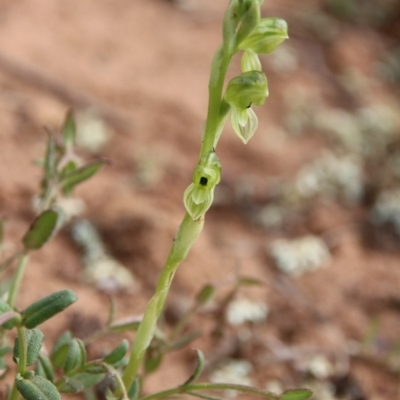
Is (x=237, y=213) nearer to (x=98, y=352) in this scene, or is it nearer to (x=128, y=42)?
(x=98, y=352)

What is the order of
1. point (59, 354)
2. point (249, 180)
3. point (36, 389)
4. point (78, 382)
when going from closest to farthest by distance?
point (36, 389)
point (78, 382)
point (59, 354)
point (249, 180)

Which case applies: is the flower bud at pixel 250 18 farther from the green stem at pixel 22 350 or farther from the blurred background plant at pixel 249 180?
the blurred background plant at pixel 249 180

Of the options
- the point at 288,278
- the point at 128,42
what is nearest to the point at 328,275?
the point at 288,278

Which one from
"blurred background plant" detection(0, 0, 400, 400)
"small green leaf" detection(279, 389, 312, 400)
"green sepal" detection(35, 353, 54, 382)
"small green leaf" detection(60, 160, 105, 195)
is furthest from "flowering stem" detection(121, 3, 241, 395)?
"blurred background plant" detection(0, 0, 400, 400)

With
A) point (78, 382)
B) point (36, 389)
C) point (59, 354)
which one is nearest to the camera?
point (36, 389)

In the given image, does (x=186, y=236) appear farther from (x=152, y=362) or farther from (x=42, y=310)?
(x=152, y=362)

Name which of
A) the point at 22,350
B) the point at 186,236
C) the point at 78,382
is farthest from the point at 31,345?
the point at 186,236

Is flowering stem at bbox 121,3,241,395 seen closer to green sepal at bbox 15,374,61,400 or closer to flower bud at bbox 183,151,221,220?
flower bud at bbox 183,151,221,220
